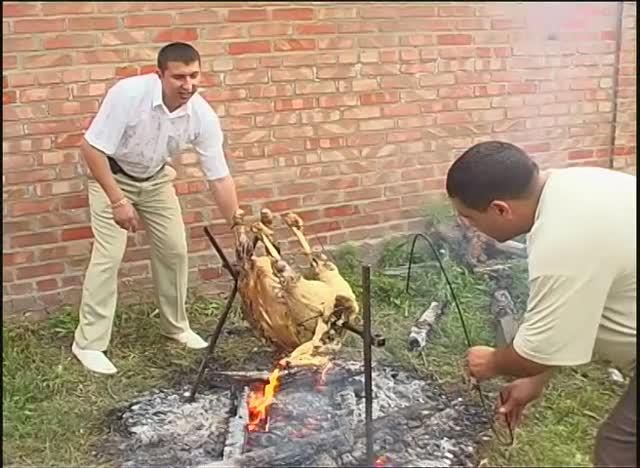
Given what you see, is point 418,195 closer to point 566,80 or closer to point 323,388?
point 566,80

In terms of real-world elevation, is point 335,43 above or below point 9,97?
above

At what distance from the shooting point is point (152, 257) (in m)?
5.32

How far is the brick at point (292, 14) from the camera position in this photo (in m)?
5.70

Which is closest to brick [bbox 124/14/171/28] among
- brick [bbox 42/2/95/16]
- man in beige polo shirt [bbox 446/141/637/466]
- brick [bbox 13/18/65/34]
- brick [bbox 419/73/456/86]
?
brick [bbox 42/2/95/16]

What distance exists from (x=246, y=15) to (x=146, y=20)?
23.4 inches

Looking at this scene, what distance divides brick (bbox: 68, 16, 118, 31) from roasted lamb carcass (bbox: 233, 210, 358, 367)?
5.27 feet

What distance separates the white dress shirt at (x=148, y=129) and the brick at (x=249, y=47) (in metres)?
0.74

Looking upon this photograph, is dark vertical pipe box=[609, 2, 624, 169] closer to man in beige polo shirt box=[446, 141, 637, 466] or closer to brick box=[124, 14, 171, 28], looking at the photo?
brick box=[124, 14, 171, 28]

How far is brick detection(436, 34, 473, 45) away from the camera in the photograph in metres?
6.24

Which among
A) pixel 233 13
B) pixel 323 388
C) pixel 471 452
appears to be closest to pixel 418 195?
pixel 233 13

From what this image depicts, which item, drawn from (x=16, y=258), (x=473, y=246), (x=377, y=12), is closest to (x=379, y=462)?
(x=473, y=246)

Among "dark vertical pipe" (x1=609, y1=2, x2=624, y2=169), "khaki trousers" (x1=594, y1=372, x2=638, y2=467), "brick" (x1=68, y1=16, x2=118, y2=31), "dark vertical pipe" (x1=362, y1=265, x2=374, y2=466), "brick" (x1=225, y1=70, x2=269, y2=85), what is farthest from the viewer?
"dark vertical pipe" (x1=609, y1=2, x2=624, y2=169)

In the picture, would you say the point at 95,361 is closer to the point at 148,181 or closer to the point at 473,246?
the point at 148,181

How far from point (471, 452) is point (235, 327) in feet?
6.30
